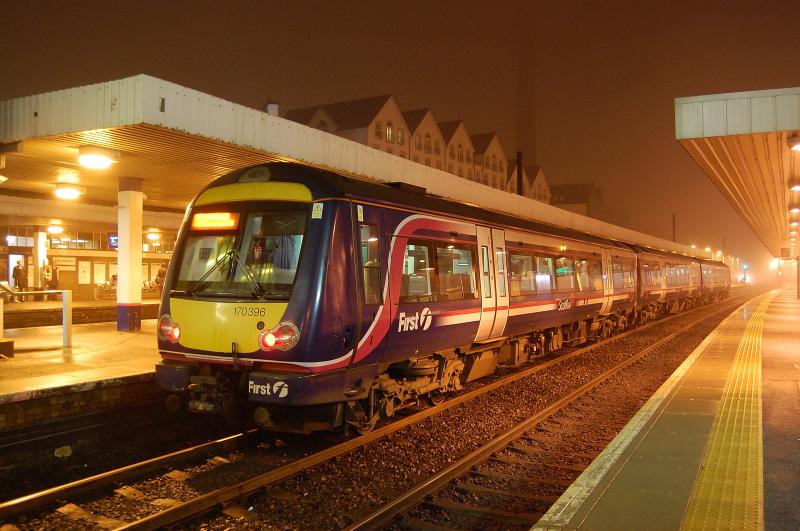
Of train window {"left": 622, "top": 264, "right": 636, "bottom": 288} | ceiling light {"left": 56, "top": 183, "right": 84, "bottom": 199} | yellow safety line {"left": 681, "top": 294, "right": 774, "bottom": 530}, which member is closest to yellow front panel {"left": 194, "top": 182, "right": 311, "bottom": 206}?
yellow safety line {"left": 681, "top": 294, "right": 774, "bottom": 530}

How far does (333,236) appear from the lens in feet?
21.4

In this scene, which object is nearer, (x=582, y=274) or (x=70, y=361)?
(x=70, y=361)

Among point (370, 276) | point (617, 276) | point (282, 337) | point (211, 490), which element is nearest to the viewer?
point (211, 490)

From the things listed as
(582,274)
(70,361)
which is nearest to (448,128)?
(582,274)

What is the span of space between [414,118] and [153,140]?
1980 inches

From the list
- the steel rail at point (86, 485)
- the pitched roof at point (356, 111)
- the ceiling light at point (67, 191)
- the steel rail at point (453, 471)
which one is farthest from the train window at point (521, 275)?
the pitched roof at point (356, 111)

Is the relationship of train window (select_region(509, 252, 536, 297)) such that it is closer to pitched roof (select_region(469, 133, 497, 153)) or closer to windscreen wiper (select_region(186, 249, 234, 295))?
windscreen wiper (select_region(186, 249, 234, 295))

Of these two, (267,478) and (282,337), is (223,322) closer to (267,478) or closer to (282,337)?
(282,337)

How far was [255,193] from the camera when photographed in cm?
695

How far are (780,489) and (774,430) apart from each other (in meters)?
2.33

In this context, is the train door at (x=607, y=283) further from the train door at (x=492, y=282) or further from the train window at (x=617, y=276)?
the train door at (x=492, y=282)

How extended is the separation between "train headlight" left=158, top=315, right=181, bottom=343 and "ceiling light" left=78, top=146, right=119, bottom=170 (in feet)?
17.8

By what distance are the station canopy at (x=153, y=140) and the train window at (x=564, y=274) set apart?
430 cm

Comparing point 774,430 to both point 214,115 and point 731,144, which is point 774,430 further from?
point 214,115
